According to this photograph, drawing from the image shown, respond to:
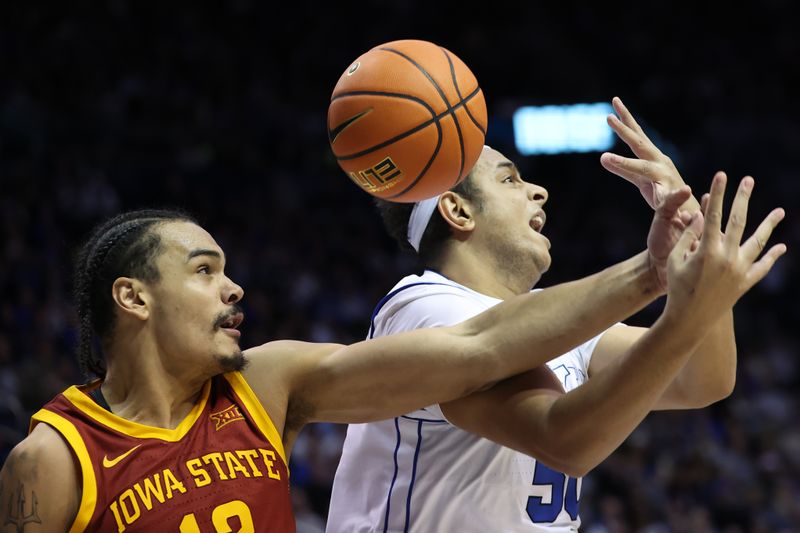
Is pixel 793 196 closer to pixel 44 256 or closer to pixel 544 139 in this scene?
pixel 544 139

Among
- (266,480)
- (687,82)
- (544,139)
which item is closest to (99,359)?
(266,480)

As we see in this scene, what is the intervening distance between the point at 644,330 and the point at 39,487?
6.74ft

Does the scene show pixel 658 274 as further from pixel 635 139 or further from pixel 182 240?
pixel 182 240

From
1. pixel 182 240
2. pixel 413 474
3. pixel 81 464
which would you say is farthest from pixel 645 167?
pixel 81 464

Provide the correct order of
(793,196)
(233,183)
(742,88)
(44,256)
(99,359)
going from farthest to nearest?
(742,88) < (793,196) < (233,183) < (44,256) < (99,359)

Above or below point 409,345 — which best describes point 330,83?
above

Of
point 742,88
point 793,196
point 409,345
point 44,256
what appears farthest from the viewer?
point 742,88

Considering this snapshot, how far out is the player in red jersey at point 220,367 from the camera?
2.88 meters

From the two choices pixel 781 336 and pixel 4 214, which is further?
pixel 781 336

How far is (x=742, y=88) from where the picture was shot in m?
16.6

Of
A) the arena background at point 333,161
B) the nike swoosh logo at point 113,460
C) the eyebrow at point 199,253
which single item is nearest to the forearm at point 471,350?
the eyebrow at point 199,253

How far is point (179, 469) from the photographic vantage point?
3.11 meters

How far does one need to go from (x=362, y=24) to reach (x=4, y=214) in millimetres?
7380

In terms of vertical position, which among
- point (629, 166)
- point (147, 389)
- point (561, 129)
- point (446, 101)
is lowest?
point (147, 389)
